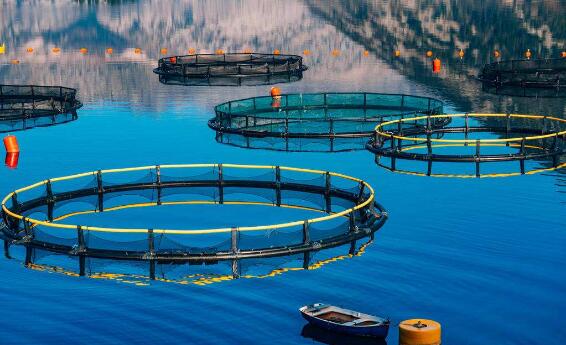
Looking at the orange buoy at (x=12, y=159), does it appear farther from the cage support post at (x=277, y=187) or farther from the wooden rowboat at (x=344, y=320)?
the wooden rowboat at (x=344, y=320)

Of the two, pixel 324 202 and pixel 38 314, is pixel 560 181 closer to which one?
pixel 324 202

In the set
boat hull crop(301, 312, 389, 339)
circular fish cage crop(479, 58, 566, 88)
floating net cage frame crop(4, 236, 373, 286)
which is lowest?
boat hull crop(301, 312, 389, 339)

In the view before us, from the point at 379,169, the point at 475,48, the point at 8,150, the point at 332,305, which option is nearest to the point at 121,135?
the point at 8,150

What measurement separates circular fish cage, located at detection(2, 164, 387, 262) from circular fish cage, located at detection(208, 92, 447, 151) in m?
6.57

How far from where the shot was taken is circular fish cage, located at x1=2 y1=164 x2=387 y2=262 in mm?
55344

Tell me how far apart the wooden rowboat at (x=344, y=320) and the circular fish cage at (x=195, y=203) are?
5.81 metres

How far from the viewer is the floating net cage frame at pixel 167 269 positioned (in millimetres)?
56500

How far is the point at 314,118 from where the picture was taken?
90062 millimetres

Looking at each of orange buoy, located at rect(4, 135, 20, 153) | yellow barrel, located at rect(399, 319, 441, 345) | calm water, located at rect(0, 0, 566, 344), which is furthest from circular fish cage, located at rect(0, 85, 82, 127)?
yellow barrel, located at rect(399, 319, 441, 345)

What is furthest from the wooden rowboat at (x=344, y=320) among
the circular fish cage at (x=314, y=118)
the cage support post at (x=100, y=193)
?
the circular fish cage at (x=314, y=118)

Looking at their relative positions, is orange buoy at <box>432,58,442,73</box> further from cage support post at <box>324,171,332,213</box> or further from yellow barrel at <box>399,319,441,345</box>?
yellow barrel at <box>399,319,441,345</box>

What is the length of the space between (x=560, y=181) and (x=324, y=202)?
2099 centimetres

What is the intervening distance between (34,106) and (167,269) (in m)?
53.3

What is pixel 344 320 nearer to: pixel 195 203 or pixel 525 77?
pixel 195 203
